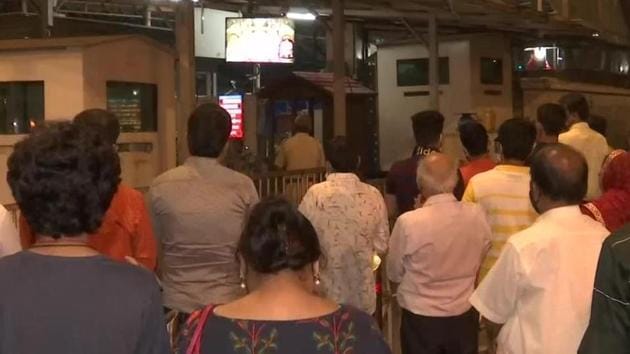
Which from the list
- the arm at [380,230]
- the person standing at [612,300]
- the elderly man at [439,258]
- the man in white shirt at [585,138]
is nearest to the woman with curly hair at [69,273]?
the person standing at [612,300]

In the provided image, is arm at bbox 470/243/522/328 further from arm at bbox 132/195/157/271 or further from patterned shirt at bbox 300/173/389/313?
patterned shirt at bbox 300/173/389/313

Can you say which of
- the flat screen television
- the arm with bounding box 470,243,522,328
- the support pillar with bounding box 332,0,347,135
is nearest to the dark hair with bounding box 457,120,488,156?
the arm with bounding box 470,243,522,328

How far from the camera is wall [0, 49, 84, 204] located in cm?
811

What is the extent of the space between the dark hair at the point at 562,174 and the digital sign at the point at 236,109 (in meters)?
11.1

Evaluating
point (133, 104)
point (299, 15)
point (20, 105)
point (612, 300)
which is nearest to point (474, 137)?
point (612, 300)

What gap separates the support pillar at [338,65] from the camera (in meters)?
12.2

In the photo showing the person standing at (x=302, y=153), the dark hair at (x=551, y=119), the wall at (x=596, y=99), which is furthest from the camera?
the wall at (x=596, y=99)

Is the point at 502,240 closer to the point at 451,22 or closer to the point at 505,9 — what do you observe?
the point at 505,9

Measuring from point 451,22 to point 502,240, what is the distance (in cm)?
1044

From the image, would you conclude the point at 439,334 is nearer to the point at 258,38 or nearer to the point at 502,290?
the point at 502,290

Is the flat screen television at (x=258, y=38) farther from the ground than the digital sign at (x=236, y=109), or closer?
→ farther from the ground

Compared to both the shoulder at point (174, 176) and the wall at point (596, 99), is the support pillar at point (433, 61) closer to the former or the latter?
the wall at point (596, 99)

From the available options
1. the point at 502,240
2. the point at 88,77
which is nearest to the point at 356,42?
the point at 88,77

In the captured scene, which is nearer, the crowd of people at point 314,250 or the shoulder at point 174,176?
the crowd of people at point 314,250
